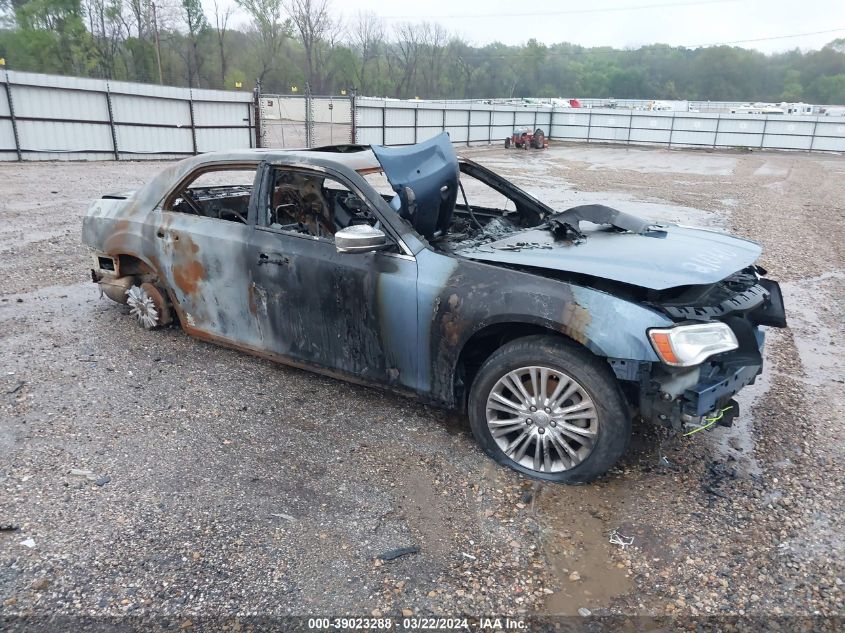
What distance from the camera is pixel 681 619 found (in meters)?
2.44

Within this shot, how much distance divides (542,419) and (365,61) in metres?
78.7

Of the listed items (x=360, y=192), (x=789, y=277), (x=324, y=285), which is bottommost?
(x=789, y=277)

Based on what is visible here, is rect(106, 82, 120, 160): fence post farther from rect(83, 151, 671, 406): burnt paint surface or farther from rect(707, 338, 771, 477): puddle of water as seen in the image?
rect(707, 338, 771, 477): puddle of water

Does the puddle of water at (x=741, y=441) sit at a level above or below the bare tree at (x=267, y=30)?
below

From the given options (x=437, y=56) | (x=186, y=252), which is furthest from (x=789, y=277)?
(x=437, y=56)

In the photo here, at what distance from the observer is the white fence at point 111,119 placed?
17.5 metres

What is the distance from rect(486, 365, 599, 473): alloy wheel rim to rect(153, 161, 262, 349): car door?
75.2 inches

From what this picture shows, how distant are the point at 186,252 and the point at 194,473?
6.18ft

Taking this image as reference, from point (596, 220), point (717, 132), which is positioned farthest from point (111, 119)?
point (717, 132)

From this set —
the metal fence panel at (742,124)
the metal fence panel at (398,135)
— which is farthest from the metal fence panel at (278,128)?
the metal fence panel at (742,124)

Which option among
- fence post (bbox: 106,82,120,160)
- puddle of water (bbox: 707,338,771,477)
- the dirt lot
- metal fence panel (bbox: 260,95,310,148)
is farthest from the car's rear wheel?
metal fence panel (bbox: 260,95,310,148)

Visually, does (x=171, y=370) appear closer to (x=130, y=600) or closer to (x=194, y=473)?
(x=194, y=473)

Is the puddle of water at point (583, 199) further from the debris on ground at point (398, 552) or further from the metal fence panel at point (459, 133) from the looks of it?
the metal fence panel at point (459, 133)

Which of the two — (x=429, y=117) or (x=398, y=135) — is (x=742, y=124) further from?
(x=398, y=135)
